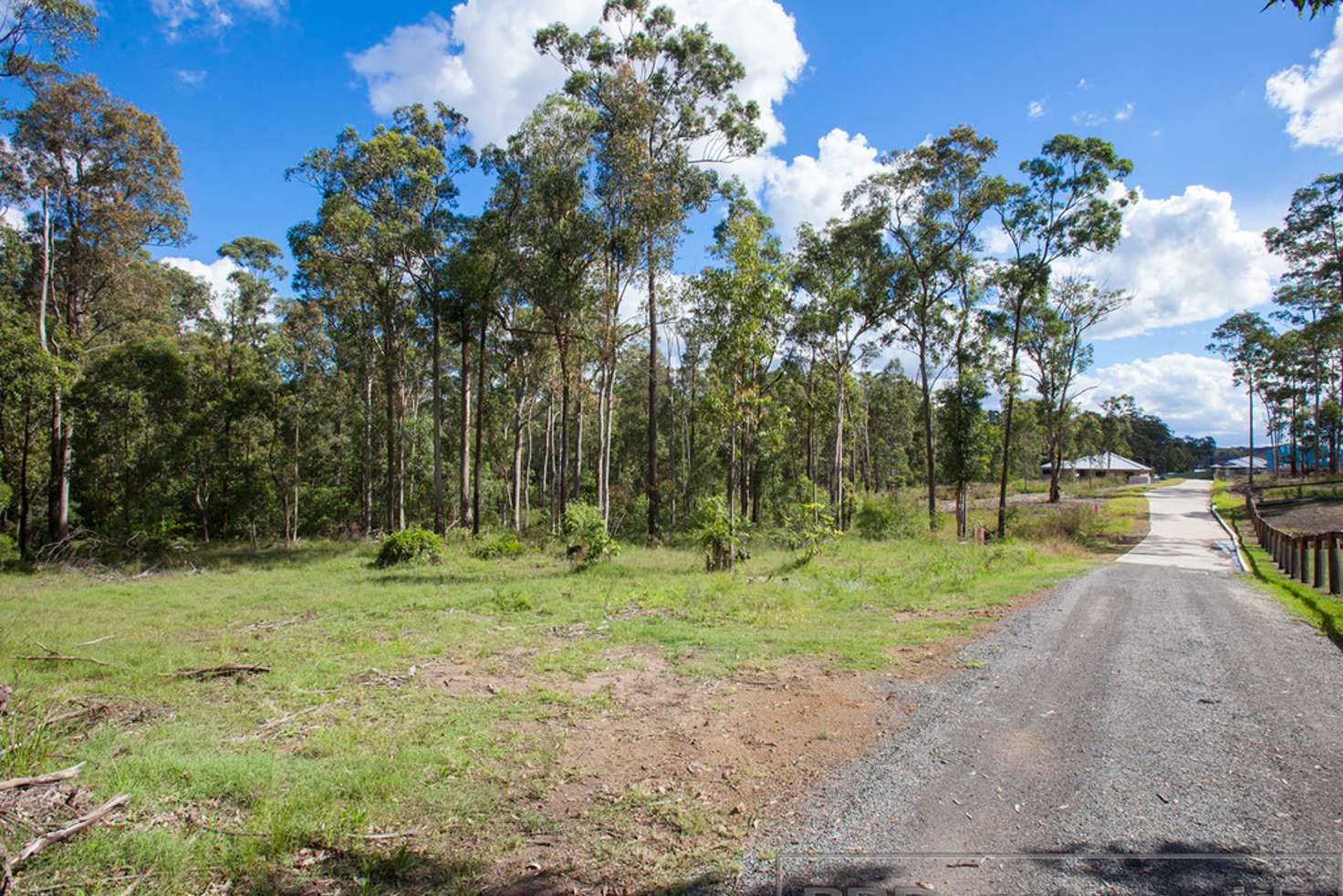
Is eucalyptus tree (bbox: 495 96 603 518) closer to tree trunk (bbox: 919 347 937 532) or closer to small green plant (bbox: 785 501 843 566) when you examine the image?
small green plant (bbox: 785 501 843 566)

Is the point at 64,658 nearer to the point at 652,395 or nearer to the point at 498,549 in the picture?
the point at 498,549

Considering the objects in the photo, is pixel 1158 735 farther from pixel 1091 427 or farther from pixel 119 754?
pixel 1091 427

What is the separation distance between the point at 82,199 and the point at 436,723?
2348cm

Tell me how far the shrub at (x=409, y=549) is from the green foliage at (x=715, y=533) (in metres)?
8.01

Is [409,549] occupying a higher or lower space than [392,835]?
lower

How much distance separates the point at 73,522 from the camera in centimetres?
2559

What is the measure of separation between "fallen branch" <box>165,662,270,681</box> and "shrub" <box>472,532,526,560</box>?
12.4m

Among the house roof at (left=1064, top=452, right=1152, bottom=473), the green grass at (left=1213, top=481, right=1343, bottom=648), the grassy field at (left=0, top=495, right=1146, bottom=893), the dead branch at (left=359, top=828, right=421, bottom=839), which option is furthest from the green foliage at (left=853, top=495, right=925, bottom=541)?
the house roof at (left=1064, top=452, right=1152, bottom=473)

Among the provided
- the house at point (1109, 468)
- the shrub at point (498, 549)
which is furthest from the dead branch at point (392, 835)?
the house at point (1109, 468)

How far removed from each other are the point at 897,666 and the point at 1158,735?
2.54 m

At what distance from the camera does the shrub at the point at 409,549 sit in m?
18.0

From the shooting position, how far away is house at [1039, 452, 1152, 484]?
68812 millimetres

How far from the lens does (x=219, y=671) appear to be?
6.82 meters

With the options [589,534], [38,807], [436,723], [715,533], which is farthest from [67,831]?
[589,534]
